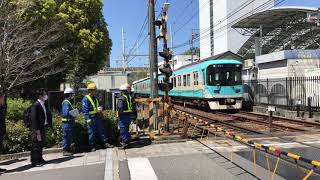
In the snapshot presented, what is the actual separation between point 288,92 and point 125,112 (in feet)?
51.3

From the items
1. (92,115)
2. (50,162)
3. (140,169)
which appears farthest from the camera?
(92,115)

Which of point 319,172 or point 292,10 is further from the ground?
point 292,10

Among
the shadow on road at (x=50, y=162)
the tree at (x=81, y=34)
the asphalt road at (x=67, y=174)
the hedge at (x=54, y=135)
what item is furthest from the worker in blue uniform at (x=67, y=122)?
the tree at (x=81, y=34)

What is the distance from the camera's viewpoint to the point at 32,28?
66.1 ft

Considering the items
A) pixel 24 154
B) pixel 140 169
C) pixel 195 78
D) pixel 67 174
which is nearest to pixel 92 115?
pixel 24 154

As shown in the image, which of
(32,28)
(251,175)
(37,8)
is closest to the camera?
(251,175)

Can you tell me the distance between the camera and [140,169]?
27.3ft

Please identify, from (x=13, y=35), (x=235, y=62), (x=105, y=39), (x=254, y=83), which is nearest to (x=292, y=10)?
(x=254, y=83)

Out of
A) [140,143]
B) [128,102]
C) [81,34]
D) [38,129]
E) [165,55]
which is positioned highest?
[81,34]

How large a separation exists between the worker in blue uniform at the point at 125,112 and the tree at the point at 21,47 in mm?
8250

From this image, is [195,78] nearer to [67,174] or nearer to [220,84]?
[220,84]

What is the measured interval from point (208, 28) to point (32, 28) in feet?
240

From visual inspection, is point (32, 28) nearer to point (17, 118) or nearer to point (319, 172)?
point (17, 118)

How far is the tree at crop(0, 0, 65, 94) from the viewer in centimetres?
1739
